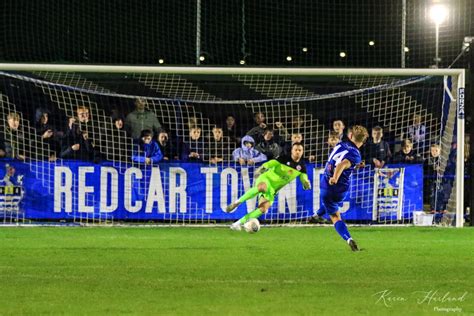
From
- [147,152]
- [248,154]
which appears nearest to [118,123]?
[147,152]

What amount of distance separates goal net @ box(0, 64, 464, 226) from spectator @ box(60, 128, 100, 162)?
0.9 inches

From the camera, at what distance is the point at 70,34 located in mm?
22234

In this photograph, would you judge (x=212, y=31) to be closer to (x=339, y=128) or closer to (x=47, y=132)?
(x=339, y=128)

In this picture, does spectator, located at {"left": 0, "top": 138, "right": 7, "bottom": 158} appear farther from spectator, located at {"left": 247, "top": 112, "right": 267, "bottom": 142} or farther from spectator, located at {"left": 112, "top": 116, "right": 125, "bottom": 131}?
spectator, located at {"left": 247, "top": 112, "right": 267, "bottom": 142}

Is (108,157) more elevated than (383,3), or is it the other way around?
(383,3)

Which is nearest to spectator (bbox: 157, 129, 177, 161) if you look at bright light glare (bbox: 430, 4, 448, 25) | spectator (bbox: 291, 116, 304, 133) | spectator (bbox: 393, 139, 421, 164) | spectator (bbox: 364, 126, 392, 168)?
spectator (bbox: 291, 116, 304, 133)

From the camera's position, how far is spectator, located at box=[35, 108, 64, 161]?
672 inches

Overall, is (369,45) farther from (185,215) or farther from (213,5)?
(185,215)

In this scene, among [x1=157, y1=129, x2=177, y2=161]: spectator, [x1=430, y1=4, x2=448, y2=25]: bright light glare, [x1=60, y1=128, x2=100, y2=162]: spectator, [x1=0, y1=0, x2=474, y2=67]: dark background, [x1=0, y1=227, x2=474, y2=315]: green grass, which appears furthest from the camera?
[x1=430, y1=4, x2=448, y2=25]: bright light glare

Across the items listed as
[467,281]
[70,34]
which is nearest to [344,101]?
[70,34]

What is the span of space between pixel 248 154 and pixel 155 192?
1.81m

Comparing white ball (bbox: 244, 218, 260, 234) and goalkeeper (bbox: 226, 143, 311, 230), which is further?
goalkeeper (bbox: 226, 143, 311, 230)

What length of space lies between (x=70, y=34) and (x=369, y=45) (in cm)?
701

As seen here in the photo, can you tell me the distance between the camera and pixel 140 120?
17.6m
